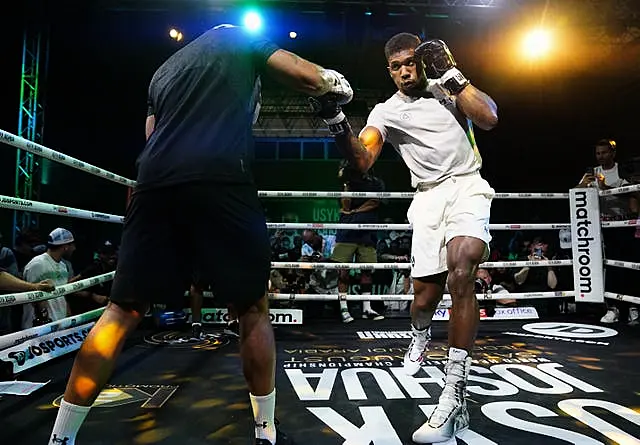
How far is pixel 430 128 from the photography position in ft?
7.38

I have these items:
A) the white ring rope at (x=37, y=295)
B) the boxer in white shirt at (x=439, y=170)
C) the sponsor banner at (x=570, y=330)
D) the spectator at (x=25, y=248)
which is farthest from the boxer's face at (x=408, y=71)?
the spectator at (x=25, y=248)

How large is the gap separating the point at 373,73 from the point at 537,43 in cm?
359

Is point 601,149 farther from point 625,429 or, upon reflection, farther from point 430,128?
point 625,429

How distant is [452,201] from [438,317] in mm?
2561

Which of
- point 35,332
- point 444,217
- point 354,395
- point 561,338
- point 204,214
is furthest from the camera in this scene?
point 561,338

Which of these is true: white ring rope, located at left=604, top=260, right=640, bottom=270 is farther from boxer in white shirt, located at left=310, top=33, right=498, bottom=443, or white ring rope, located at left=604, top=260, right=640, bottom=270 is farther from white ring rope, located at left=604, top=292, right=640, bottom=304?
boxer in white shirt, located at left=310, top=33, right=498, bottom=443

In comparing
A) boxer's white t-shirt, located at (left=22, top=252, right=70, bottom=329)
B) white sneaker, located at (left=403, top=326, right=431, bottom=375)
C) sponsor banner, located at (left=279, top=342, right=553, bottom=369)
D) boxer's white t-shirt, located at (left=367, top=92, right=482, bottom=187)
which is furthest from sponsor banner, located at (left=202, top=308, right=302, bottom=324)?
boxer's white t-shirt, located at (left=367, top=92, right=482, bottom=187)

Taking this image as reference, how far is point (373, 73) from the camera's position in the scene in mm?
11047

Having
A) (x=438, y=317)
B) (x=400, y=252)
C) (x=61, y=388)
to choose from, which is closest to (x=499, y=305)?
(x=438, y=317)

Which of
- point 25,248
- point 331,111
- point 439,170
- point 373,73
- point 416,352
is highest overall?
point 373,73

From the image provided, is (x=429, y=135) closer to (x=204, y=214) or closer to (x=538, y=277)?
(x=204, y=214)

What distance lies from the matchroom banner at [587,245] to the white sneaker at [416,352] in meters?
2.22

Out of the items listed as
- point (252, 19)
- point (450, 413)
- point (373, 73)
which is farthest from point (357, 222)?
point (373, 73)

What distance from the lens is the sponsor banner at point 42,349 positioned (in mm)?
2384
